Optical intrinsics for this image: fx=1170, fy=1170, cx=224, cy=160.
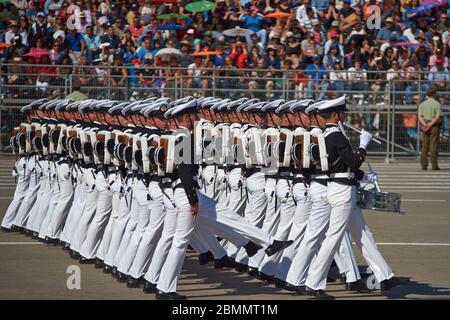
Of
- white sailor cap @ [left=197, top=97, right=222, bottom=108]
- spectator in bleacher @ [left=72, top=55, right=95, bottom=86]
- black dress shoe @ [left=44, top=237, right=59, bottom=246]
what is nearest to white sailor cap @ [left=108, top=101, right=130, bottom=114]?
white sailor cap @ [left=197, top=97, right=222, bottom=108]

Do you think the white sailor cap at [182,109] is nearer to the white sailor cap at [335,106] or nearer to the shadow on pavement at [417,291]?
the white sailor cap at [335,106]

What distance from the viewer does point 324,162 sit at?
39.6 ft

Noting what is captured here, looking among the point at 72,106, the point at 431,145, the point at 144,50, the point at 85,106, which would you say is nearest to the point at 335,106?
the point at 85,106

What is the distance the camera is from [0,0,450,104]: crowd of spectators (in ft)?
88.8

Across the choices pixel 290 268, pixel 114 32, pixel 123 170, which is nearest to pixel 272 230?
pixel 290 268

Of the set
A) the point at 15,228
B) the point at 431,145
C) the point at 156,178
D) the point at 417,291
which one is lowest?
the point at 431,145

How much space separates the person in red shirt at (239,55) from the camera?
1098 inches

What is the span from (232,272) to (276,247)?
1.59 meters

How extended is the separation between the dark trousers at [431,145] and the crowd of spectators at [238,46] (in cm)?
136

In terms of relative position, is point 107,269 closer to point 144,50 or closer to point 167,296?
point 167,296

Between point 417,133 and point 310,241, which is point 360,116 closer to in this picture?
point 417,133

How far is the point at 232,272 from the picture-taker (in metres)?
14.0

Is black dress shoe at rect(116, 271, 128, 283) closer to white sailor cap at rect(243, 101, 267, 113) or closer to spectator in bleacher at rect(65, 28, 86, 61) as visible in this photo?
white sailor cap at rect(243, 101, 267, 113)

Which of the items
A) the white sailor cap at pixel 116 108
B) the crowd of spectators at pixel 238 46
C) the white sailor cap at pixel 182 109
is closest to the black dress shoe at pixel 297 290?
the white sailor cap at pixel 182 109
